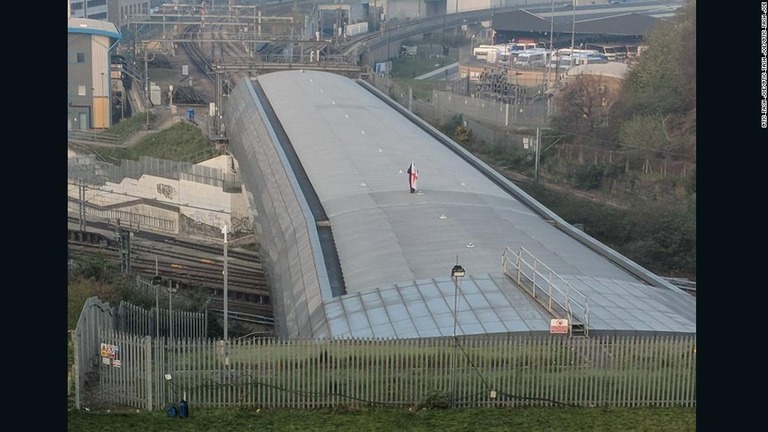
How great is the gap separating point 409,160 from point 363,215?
244 inches

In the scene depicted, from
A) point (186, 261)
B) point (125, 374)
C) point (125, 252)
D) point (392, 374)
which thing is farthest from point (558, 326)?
point (186, 261)

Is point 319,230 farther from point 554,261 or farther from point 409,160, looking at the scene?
point 409,160

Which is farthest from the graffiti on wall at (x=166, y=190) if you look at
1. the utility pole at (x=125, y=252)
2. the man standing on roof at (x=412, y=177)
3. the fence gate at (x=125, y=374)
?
the fence gate at (x=125, y=374)

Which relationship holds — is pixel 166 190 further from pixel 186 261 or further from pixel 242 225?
pixel 186 261

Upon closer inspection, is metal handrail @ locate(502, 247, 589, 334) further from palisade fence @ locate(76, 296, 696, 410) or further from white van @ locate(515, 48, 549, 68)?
white van @ locate(515, 48, 549, 68)

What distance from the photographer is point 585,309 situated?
53.6ft

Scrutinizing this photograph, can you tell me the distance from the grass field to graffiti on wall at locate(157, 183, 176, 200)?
961 inches

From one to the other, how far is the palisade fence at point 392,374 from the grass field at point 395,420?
164mm

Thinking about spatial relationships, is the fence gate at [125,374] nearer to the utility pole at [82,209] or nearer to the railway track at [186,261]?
the railway track at [186,261]

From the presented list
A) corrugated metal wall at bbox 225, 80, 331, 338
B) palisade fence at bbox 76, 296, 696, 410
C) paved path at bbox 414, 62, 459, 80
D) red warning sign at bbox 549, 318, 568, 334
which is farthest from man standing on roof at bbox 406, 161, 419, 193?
paved path at bbox 414, 62, 459, 80

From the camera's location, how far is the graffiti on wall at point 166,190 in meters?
38.4

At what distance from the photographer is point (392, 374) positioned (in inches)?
566

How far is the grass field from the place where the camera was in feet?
44.7

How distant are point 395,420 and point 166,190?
2585 cm
